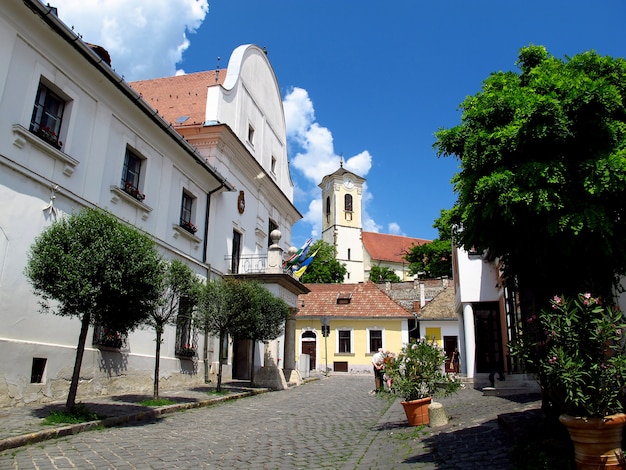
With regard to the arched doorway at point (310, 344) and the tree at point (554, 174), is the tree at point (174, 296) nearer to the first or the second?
the tree at point (554, 174)

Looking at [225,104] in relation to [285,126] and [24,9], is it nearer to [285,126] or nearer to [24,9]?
[285,126]

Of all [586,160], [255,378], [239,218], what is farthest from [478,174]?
[239,218]

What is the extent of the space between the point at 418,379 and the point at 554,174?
15.6 feet

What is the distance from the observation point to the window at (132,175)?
1472cm

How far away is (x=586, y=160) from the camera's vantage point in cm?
546

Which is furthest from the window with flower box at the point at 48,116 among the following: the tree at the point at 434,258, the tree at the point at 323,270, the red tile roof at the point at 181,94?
→ the tree at the point at 323,270

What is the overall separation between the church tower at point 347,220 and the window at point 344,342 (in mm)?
39407

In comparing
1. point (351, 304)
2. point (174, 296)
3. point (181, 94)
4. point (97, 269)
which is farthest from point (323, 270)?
point (97, 269)

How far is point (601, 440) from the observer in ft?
14.0

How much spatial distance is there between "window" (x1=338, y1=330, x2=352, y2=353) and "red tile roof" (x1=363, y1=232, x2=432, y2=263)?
4683cm

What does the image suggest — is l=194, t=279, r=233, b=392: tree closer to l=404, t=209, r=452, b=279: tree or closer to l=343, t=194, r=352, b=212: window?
l=404, t=209, r=452, b=279: tree

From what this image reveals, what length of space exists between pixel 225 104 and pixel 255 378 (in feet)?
38.1

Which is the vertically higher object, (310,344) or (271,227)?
(271,227)

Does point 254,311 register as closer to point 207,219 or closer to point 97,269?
point 207,219
